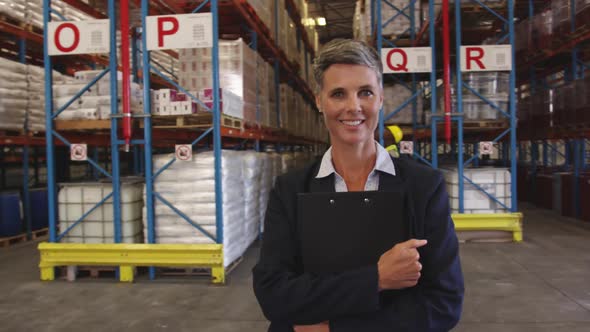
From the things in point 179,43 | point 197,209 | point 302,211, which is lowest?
point 197,209

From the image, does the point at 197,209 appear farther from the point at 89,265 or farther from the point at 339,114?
the point at 339,114

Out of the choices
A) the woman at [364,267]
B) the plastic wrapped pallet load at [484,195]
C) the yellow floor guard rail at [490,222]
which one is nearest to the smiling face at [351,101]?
the woman at [364,267]

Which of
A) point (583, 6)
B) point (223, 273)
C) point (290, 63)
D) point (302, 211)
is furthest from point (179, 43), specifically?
point (583, 6)

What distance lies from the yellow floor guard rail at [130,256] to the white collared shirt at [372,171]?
4.28 m

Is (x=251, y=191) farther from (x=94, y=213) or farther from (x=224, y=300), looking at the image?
(x=224, y=300)

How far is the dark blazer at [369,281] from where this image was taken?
1326mm

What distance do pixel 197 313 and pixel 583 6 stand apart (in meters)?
8.94

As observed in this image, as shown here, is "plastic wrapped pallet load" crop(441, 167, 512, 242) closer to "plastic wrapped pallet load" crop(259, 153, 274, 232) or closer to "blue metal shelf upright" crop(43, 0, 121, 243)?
"plastic wrapped pallet load" crop(259, 153, 274, 232)

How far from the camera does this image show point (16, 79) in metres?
7.89

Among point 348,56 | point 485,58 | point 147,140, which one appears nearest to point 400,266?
point 348,56

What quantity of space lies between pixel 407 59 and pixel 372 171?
6.95 meters

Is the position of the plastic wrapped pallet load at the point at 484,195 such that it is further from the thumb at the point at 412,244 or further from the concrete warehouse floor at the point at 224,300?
the thumb at the point at 412,244

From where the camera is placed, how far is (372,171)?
154 centimetres

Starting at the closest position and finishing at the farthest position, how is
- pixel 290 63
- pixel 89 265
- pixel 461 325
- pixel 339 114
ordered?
pixel 339 114
pixel 461 325
pixel 89 265
pixel 290 63
